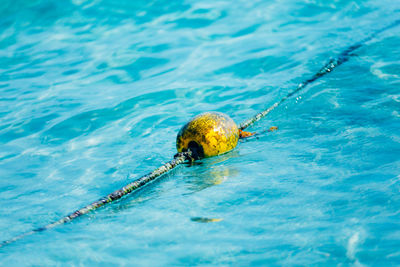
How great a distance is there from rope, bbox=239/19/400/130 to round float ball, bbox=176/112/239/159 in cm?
61

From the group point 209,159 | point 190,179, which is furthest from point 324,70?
point 190,179

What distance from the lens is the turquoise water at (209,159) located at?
11.0 ft

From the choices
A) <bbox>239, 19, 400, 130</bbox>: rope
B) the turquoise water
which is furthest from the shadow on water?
<bbox>239, 19, 400, 130</bbox>: rope

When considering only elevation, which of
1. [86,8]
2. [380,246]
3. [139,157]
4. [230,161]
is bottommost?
[380,246]

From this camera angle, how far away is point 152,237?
3.50m

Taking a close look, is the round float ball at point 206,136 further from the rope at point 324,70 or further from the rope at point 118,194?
the rope at point 324,70

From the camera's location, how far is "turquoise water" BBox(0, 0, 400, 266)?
3357mm

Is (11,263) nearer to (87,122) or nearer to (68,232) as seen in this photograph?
(68,232)

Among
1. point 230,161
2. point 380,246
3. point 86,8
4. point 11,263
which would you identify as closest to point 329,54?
point 230,161

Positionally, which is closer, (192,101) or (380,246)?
(380,246)

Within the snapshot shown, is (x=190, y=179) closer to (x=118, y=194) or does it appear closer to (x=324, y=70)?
(x=118, y=194)

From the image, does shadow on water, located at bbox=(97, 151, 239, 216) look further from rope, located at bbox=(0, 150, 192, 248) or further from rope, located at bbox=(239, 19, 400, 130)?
rope, located at bbox=(239, 19, 400, 130)

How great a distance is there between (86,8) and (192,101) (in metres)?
6.91

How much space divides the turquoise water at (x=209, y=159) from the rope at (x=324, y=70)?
87 millimetres
